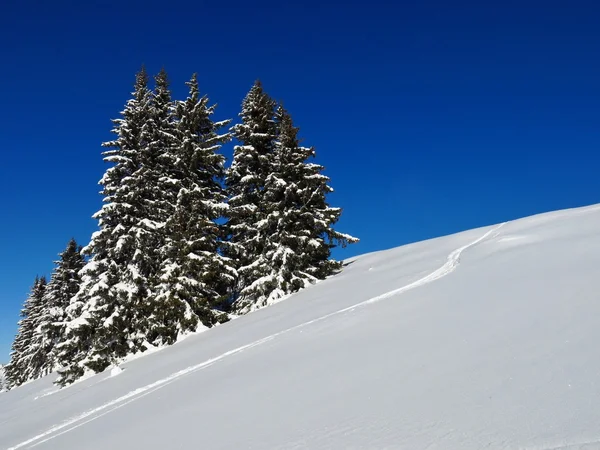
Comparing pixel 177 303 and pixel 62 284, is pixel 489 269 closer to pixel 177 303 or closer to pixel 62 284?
pixel 177 303

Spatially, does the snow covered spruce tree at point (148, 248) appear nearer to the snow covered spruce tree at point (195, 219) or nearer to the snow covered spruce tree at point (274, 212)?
the snow covered spruce tree at point (195, 219)

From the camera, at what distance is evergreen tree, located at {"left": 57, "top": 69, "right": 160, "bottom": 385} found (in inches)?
722

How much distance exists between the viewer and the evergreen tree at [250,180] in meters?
21.1

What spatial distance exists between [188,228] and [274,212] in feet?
13.5

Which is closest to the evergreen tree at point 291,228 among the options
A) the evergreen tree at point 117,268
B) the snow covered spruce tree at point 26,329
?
the evergreen tree at point 117,268

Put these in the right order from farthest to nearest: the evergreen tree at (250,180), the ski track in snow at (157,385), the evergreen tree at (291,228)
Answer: the evergreen tree at (250,180), the evergreen tree at (291,228), the ski track in snow at (157,385)

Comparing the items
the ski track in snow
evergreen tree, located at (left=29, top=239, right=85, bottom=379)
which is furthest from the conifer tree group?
evergreen tree, located at (left=29, top=239, right=85, bottom=379)

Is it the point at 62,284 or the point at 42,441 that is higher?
the point at 62,284

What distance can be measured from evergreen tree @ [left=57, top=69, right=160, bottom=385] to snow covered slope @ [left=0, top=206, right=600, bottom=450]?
540 centimetres

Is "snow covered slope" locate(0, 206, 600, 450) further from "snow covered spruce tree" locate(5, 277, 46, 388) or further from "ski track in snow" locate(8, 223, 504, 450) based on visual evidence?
"snow covered spruce tree" locate(5, 277, 46, 388)

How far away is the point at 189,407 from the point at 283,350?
2.48m

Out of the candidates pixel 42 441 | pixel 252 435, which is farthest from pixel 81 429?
pixel 252 435

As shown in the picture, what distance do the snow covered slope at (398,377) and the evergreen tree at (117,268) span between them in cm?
540

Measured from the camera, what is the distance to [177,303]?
57.0ft
